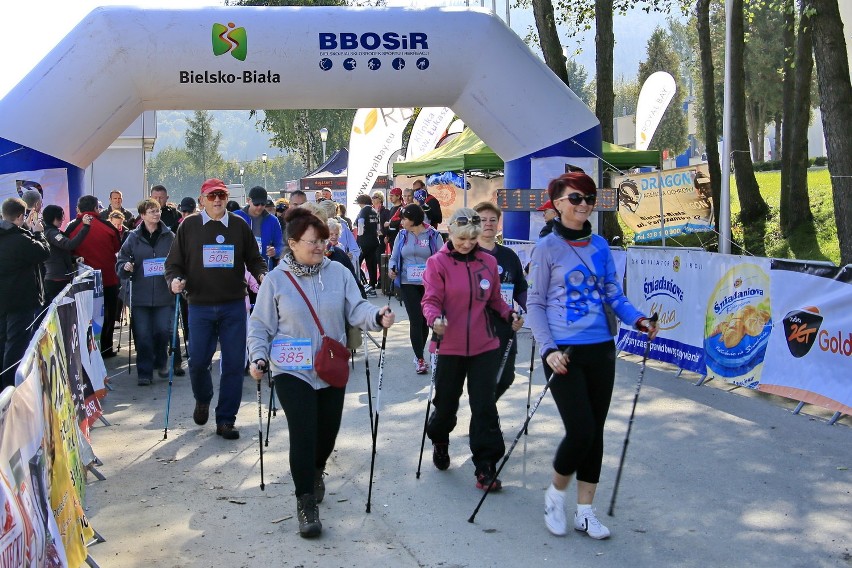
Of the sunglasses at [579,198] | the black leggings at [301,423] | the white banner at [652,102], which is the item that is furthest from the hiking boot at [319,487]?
the white banner at [652,102]

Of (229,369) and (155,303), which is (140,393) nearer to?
(155,303)

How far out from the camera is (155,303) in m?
11.1

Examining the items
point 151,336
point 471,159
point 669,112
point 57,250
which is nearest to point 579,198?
point 151,336

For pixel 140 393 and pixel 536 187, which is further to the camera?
pixel 536 187

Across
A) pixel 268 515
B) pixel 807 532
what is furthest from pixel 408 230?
pixel 807 532

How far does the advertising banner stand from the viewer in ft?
66.1

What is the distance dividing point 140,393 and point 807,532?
710 cm

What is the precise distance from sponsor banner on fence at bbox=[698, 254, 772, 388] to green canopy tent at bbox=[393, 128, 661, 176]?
7.20 m

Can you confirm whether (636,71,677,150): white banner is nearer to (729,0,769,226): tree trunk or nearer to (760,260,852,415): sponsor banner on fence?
(729,0,769,226): tree trunk

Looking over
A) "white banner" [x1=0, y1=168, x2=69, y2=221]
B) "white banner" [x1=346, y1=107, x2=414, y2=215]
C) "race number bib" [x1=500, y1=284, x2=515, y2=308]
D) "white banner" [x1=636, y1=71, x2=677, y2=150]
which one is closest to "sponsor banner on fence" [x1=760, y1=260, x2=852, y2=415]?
"race number bib" [x1=500, y1=284, x2=515, y2=308]

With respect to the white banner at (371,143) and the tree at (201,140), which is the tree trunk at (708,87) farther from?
the tree at (201,140)

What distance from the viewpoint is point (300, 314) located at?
5.90 meters

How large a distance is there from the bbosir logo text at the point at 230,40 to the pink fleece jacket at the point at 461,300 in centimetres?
842

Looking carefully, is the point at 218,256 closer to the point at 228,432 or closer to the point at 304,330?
the point at 228,432
